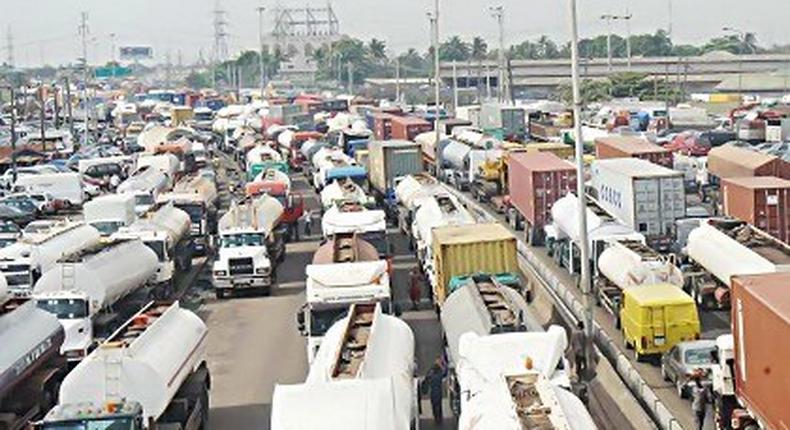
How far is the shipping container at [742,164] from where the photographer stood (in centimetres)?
4216

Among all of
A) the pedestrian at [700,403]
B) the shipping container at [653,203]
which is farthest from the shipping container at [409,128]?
the pedestrian at [700,403]

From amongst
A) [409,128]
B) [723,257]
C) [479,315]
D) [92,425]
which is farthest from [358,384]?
[409,128]

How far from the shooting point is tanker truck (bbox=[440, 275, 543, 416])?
19.7 metres

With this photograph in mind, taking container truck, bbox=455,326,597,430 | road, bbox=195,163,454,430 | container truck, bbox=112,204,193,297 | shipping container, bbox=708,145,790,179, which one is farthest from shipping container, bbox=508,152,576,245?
container truck, bbox=455,326,597,430

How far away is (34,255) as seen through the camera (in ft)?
104

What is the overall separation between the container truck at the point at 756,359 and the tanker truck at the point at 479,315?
11.2 ft

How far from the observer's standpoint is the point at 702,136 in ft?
220

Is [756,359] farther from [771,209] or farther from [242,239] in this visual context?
[242,239]

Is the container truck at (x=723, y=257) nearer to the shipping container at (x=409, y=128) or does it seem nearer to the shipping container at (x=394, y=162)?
the shipping container at (x=394, y=162)

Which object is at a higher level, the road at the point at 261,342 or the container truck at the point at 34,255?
the container truck at the point at 34,255

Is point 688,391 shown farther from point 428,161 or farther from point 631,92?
point 631,92

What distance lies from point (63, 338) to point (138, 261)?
739 cm

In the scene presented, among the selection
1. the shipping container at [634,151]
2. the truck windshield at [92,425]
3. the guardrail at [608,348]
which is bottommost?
the guardrail at [608,348]

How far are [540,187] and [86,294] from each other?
17295 mm
